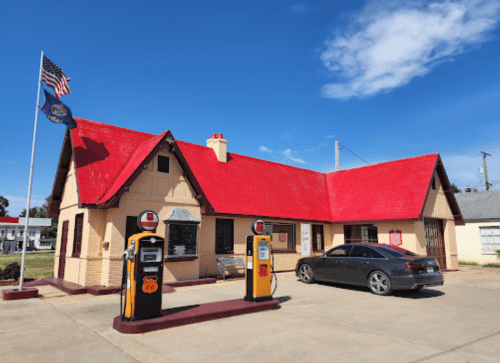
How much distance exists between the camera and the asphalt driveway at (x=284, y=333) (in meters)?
5.21

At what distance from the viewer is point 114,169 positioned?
44.5 ft

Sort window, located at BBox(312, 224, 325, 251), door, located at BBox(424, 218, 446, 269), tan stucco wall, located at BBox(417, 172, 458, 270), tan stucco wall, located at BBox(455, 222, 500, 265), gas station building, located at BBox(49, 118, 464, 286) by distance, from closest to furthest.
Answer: gas station building, located at BBox(49, 118, 464, 286) → door, located at BBox(424, 218, 446, 269) → tan stucco wall, located at BBox(417, 172, 458, 270) → window, located at BBox(312, 224, 325, 251) → tan stucco wall, located at BBox(455, 222, 500, 265)

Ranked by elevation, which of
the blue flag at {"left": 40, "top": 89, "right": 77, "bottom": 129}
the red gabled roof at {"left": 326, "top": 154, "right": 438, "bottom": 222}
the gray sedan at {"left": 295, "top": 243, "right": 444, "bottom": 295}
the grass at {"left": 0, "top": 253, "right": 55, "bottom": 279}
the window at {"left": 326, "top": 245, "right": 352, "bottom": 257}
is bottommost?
the grass at {"left": 0, "top": 253, "right": 55, "bottom": 279}

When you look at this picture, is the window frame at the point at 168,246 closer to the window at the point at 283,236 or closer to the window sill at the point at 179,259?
the window sill at the point at 179,259

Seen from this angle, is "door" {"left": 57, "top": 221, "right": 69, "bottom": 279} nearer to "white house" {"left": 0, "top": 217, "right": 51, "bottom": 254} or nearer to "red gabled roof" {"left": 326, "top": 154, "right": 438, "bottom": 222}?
"red gabled roof" {"left": 326, "top": 154, "right": 438, "bottom": 222}

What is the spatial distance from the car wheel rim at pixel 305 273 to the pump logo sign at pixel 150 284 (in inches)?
289

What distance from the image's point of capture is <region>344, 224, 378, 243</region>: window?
19.5m

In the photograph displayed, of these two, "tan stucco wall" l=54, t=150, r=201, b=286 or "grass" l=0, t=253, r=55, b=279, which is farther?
"grass" l=0, t=253, r=55, b=279

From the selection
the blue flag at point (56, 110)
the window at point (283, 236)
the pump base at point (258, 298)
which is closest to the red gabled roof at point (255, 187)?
the window at point (283, 236)

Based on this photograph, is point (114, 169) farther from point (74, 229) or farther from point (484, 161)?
point (484, 161)

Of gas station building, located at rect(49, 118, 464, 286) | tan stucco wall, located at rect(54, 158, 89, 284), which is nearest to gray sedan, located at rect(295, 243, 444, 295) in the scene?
gas station building, located at rect(49, 118, 464, 286)

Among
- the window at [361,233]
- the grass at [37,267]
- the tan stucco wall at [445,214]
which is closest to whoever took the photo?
the grass at [37,267]

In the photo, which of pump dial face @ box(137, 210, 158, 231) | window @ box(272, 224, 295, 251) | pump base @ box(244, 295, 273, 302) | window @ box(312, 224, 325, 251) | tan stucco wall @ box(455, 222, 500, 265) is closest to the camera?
pump dial face @ box(137, 210, 158, 231)

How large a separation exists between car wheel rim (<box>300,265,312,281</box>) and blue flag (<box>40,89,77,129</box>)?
1047 centimetres
